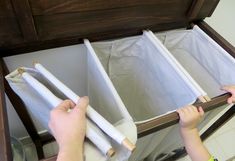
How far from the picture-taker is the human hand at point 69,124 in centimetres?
45

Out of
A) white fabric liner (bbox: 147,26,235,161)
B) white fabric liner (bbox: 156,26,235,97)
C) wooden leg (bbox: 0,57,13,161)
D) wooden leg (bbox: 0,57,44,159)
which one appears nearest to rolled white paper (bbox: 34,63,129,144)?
wooden leg (bbox: 0,57,13,161)

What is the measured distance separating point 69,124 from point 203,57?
73 cm

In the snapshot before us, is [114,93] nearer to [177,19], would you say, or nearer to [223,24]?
[177,19]

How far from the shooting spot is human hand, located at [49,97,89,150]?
0.45 metres

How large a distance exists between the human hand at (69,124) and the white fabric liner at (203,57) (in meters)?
0.57

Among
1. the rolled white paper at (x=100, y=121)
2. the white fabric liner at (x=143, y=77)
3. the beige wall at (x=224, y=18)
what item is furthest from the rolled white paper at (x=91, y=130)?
the beige wall at (x=224, y=18)

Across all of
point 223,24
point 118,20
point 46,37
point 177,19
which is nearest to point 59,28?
point 46,37

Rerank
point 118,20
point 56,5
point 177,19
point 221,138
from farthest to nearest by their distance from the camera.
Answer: point 221,138 → point 177,19 → point 118,20 → point 56,5

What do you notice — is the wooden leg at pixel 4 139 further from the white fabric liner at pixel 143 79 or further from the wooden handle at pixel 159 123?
the white fabric liner at pixel 143 79

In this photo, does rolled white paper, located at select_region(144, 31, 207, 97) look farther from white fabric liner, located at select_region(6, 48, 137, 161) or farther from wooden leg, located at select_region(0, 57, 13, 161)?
wooden leg, located at select_region(0, 57, 13, 161)

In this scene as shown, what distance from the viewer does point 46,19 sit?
639 millimetres

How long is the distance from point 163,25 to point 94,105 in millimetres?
438

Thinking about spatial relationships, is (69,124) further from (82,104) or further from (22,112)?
(22,112)

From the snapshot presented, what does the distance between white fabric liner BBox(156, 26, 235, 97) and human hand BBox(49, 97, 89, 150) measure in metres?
0.57
